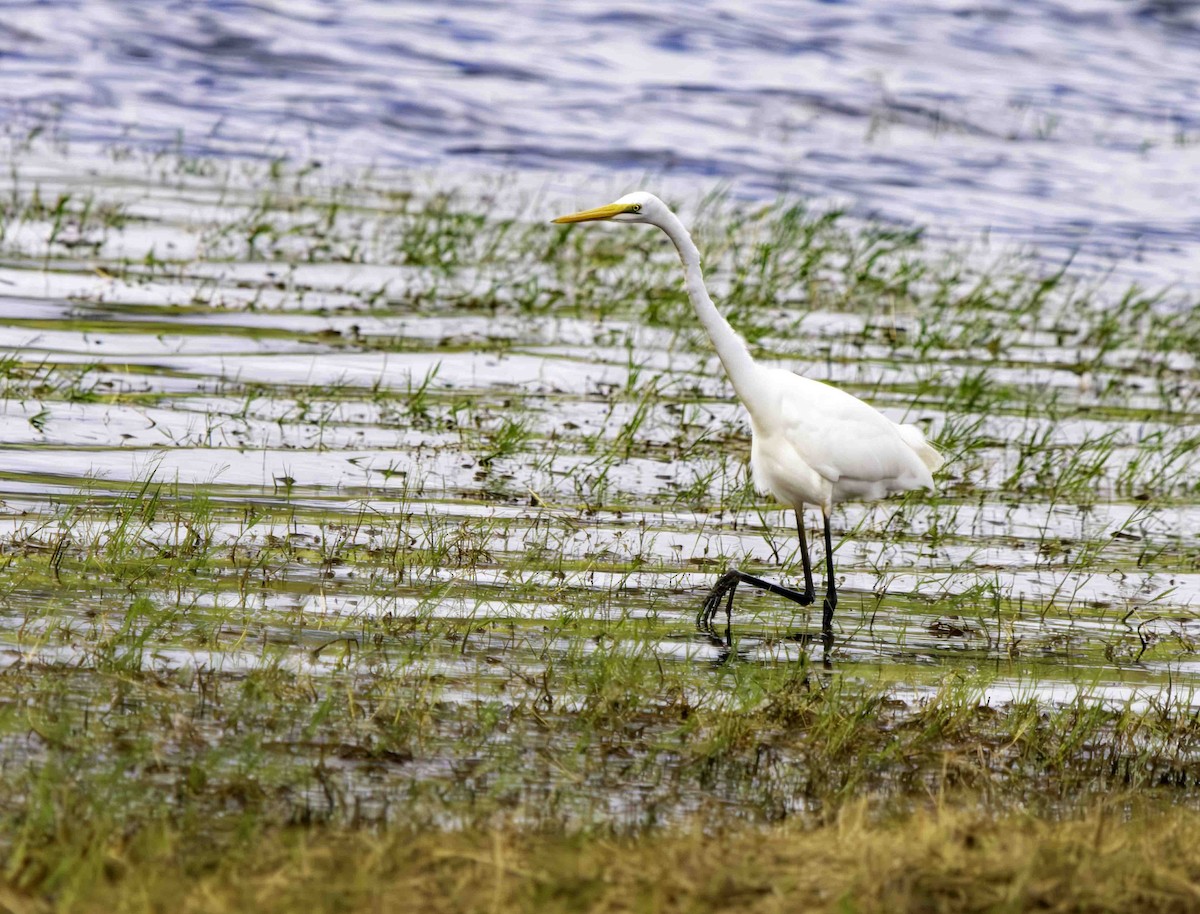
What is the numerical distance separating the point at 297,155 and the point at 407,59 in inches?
345

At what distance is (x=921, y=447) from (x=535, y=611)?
231 centimetres

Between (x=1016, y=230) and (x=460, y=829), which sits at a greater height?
(x=460, y=829)

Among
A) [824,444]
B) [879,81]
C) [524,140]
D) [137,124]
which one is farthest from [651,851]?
[879,81]

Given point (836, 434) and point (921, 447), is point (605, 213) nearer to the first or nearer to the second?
point (836, 434)

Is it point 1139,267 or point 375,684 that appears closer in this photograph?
point 375,684

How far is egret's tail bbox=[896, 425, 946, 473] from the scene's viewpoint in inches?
304

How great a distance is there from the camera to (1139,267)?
19.9 m

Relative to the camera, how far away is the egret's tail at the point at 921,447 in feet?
25.3

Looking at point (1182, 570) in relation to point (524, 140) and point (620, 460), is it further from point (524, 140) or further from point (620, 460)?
point (524, 140)

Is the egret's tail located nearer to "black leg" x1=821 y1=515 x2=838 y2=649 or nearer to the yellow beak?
"black leg" x1=821 y1=515 x2=838 y2=649

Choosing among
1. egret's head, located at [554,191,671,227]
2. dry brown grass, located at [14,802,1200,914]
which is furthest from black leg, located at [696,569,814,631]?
dry brown grass, located at [14,802,1200,914]

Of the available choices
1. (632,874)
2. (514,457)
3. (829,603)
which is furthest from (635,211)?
(632,874)

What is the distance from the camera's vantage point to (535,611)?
6.41 metres

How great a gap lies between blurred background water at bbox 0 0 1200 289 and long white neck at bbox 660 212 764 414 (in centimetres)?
1243
